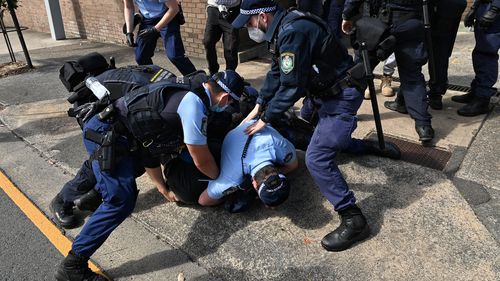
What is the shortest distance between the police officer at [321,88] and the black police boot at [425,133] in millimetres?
1262

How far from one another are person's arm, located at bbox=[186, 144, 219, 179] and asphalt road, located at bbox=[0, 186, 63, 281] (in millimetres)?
1076

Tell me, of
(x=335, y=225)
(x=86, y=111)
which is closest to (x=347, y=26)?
(x=335, y=225)

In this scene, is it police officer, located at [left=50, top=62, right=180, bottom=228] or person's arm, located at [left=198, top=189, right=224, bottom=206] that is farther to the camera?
person's arm, located at [left=198, top=189, right=224, bottom=206]

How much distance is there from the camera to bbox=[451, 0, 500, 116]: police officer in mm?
3881

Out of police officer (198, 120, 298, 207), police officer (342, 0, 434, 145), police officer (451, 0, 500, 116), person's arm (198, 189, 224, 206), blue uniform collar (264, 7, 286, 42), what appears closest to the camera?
blue uniform collar (264, 7, 286, 42)

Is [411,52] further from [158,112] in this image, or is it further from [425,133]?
[158,112]

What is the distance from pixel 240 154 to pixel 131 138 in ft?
2.39

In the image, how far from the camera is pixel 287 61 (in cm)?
241

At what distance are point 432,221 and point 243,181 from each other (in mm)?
1252

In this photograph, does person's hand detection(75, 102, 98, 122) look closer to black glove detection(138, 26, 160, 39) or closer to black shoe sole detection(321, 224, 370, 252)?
black shoe sole detection(321, 224, 370, 252)

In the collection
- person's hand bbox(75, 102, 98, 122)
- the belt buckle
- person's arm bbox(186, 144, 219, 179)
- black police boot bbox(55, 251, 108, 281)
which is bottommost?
black police boot bbox(55, 251, 108, 281)

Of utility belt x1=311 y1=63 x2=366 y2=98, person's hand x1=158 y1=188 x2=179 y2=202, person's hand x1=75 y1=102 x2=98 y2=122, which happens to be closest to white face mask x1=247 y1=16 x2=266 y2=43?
utility belt x1=311 y1=63 x2=366 y2=98

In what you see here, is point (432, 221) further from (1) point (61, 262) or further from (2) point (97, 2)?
(2) point (97, 2)

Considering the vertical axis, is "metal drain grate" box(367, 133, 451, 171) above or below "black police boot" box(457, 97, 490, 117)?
below
